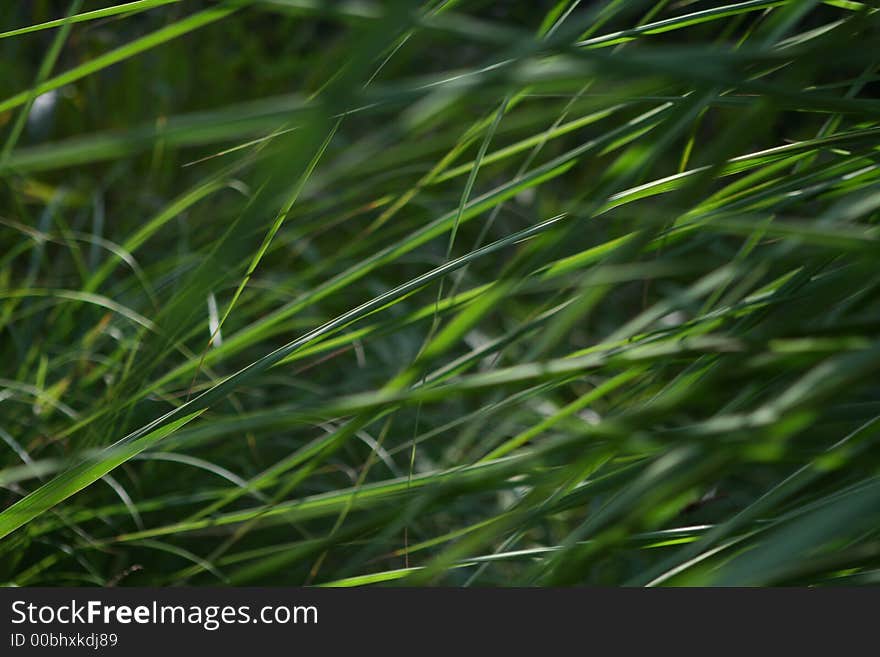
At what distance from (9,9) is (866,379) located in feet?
3.46

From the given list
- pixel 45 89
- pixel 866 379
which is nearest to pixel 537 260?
pixel 866 379

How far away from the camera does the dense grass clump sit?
1.14ft

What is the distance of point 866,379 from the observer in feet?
1.10

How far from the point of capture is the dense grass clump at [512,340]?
0.35m

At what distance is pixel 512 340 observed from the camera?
539 mm

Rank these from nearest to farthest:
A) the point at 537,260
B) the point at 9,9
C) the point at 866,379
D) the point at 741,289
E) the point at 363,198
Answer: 1. the point at 866,379
2. the point at 537,260
3. the point at 741,289
4. the point at 9,9
5. the point at 363,198

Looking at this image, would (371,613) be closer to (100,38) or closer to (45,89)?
(45,89)

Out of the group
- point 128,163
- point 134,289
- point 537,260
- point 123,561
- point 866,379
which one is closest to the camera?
point 866,379

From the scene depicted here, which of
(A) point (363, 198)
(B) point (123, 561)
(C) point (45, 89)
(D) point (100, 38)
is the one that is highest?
(D) point (100, 38)

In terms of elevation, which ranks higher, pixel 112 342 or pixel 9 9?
pixel 9 9

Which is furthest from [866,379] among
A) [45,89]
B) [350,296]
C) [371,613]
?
[350,296]

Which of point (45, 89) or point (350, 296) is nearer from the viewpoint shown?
point (45, 89)

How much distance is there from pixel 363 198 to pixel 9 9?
1.69ft

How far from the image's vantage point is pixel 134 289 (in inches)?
37.4
